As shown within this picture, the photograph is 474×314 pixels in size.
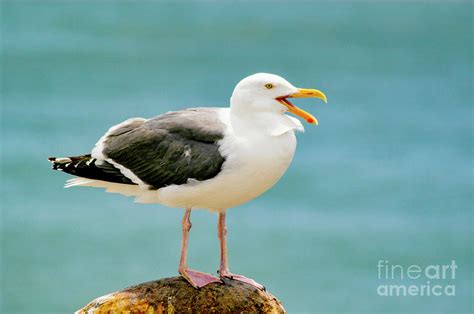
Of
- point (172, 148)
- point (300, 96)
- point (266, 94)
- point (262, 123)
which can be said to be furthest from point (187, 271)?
point (300, 96)

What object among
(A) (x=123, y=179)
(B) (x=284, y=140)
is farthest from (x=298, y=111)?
(A) (x=123, y=179)

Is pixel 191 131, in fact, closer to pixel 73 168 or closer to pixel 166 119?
pixel 166 119

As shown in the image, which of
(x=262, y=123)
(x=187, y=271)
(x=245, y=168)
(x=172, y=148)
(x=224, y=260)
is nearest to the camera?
(x=245, y=168)

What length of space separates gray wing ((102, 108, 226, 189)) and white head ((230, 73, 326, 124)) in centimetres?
26

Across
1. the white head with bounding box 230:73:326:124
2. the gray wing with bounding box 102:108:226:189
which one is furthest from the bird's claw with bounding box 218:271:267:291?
the white head with bounding box 230:73:326:124

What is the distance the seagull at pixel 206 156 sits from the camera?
780 cm

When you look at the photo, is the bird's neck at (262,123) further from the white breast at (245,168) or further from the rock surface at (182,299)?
the rock surface at (182,299)

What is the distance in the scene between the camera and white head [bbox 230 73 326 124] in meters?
7.88

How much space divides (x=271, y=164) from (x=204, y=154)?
0.53 m

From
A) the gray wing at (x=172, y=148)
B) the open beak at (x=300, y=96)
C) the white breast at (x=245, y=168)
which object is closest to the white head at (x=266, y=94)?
the open beak at (x=300, y=96)

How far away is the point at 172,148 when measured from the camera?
810 cm

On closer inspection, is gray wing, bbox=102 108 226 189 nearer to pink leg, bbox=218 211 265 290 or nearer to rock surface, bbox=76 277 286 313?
pink leg, bbox=218 211 265 290

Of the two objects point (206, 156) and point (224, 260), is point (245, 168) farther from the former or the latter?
point (224, 260)

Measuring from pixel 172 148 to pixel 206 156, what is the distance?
1.07 ft
